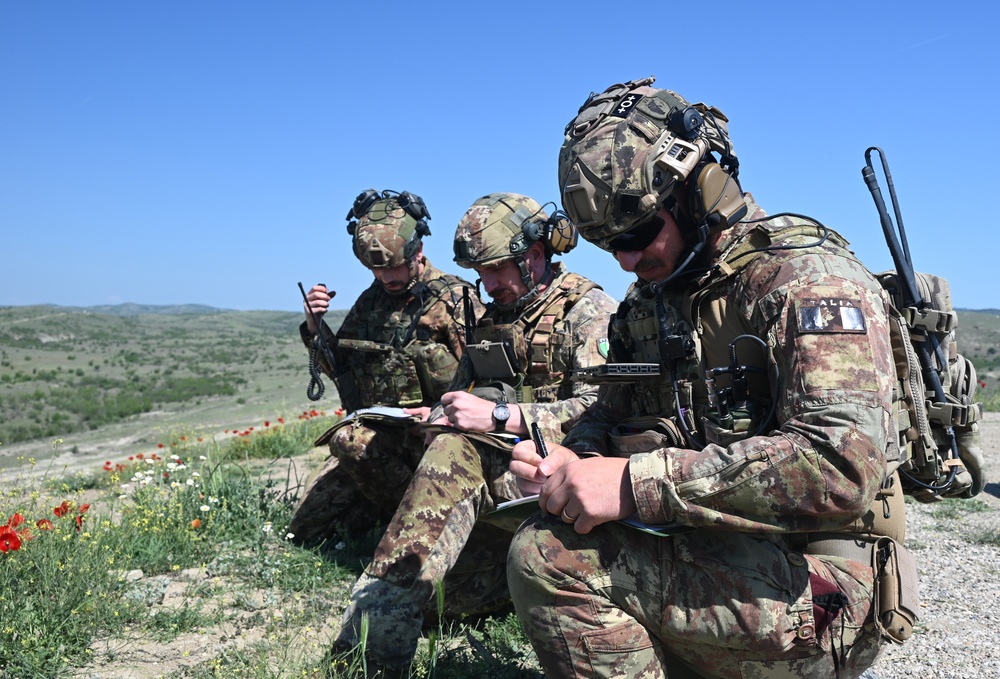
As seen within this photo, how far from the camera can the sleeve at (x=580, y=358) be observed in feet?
14.0

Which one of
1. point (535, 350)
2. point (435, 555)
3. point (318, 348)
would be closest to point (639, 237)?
point (435, 555)

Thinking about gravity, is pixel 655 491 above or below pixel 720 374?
below

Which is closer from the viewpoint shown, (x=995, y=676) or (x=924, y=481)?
(x=924, y=481)

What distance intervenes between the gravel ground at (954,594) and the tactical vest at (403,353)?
128 inches

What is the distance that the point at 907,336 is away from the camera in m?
2.72

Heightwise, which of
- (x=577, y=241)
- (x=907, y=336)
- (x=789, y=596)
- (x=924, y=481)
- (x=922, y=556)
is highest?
(x=577, y=241)

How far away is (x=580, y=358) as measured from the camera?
468 cm

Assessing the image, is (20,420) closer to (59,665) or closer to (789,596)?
(59,665)

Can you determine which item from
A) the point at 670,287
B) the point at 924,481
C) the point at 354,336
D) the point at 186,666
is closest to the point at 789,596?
the point at 924,481

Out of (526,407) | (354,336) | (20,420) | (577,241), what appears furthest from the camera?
(20,420)

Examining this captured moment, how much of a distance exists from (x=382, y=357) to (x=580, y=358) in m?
2.12

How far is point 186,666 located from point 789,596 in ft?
8.75

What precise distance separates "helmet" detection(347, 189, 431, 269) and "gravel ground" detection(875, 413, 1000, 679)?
3.94 m

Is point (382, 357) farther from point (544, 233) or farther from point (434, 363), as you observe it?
point (544, 233)
